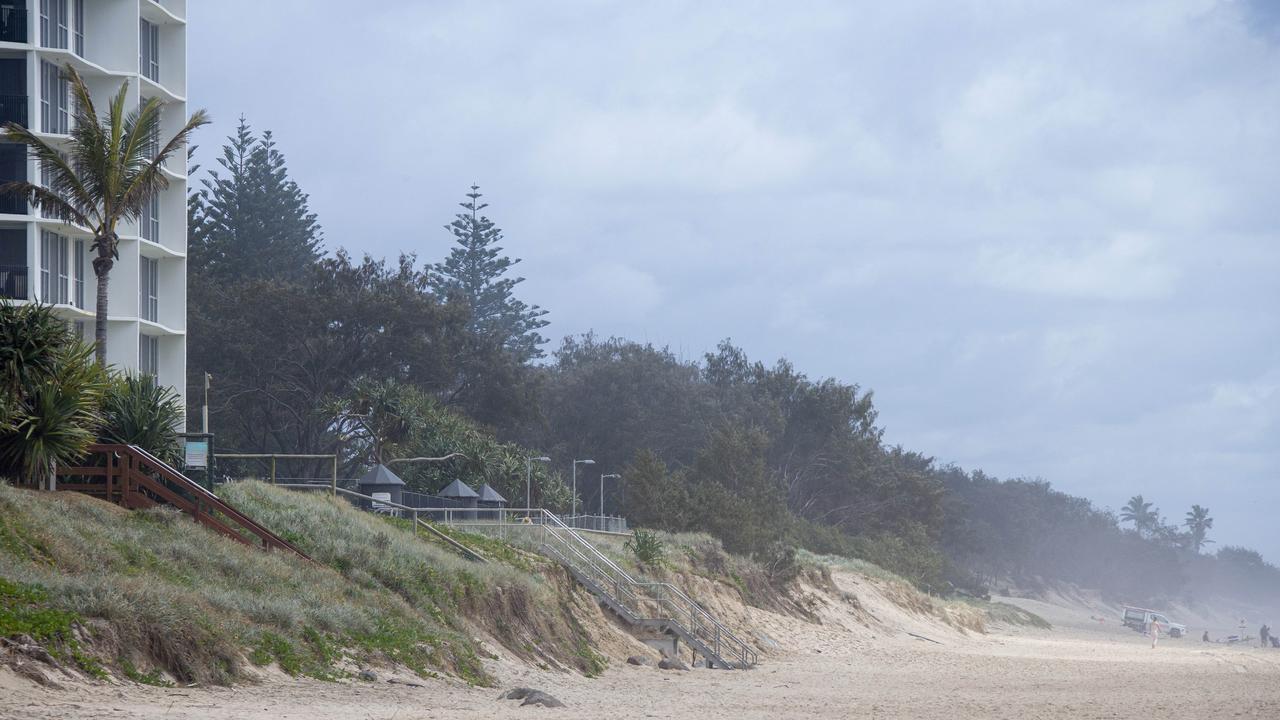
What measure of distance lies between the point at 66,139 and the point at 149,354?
9072 mm

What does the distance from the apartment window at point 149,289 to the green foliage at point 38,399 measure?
A: 26.7 metres

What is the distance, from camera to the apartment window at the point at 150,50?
48400 millimetres

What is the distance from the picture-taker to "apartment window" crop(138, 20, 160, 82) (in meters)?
48.4

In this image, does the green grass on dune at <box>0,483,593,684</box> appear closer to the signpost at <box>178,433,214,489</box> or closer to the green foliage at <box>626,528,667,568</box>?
the signpost at <box>178,433,214,489</box>

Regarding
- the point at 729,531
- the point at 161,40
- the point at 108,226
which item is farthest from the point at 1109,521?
the point at 108,226

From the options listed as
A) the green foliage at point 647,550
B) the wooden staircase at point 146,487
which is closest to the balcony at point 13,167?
the green foliage at point 647,550

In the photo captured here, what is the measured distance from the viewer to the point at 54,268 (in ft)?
147

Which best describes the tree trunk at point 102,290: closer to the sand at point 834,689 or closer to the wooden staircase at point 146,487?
the wooden staircase at point 146,487

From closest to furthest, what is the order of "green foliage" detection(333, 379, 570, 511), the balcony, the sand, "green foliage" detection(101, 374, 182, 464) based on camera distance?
the sand < "green foliage" detection(101, 374, 182, 464) < the balcony < "green foliage" detection(333, 379, 570, 511)

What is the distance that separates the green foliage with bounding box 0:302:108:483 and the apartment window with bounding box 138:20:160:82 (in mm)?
28698

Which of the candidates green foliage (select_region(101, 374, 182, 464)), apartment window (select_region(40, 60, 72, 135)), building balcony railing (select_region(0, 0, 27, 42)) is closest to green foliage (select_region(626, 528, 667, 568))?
green foliage (select_region(101, 374, 182, 464))

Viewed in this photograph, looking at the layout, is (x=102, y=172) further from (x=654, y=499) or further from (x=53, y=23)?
(x=654, y=499)

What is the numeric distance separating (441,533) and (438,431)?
1062 inches

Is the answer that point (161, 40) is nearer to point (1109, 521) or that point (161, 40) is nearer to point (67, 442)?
point (67, 442)
